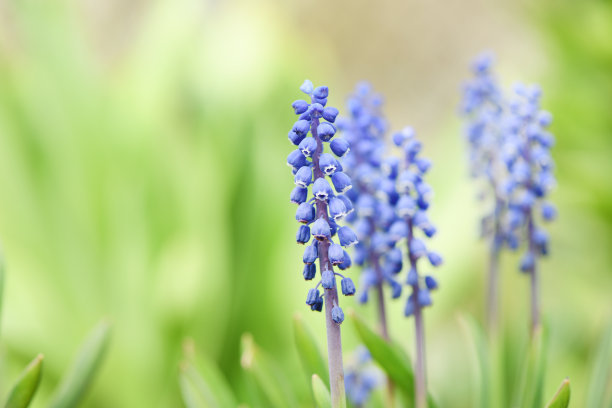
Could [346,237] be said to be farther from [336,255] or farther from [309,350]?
[309,350]

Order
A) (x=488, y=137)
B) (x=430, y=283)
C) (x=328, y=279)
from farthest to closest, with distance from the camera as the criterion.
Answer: (x=488, y=137) → (x=430, y=283) → (x=328, y=279)

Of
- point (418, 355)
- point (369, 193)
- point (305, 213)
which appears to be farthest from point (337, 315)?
point (369, 193)

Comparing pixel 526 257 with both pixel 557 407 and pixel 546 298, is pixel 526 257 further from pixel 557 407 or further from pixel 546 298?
pixel 546 298

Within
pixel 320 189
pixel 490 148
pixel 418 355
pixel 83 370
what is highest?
pixel 490 148

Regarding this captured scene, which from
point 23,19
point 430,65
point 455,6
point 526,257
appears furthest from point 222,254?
point 455,6

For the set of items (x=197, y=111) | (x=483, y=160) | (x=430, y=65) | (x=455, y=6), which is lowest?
(x=483, y=160)
